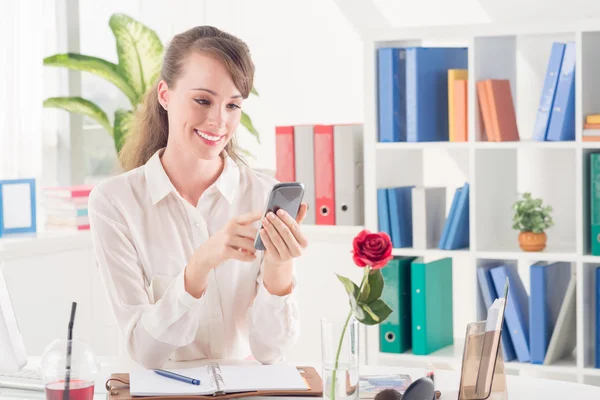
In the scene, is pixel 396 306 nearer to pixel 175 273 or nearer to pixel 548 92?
pixel 548 92

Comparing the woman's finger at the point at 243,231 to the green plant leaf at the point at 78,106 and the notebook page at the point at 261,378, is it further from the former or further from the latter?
the green plant leaf at the point at 78,106

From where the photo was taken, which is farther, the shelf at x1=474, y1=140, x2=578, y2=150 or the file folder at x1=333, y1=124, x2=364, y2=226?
the file folder at x1=333, y1=124, x2=364, y2=226

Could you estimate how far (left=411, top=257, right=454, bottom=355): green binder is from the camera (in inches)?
116

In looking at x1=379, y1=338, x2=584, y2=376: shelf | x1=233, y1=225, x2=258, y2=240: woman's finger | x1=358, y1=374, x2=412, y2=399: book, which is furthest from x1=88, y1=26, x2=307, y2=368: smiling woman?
x1=379, y1=338, x2=584, y2=376: shelf

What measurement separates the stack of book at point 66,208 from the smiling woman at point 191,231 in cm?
141

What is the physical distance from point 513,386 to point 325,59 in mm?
2286

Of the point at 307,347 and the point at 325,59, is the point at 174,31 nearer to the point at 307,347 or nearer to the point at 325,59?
the point at 325,59

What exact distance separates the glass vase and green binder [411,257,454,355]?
167 cm

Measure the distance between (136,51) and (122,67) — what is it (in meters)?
0.08

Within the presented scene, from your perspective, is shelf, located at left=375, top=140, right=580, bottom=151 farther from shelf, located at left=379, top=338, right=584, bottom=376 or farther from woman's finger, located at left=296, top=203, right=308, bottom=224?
woman's finger, located at left=296, top=203, right=308, bottom=224

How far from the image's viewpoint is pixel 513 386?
5.40ft

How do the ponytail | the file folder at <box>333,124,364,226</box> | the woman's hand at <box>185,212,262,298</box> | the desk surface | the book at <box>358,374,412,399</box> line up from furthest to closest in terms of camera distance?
the file folder at <box>333,124,364,226</box> → the ponytail → the woman's hand at <box>185,212,262,298</box> → the desk surface → the book at <box>358,374,412,399</box>

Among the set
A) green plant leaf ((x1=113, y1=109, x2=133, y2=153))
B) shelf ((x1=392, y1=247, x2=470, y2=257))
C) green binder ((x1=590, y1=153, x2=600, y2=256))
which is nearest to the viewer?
green binder ((x1=590, y1=153, x2=600, y2=256))

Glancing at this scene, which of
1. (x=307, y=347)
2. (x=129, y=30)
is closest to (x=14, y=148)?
(x=129, y=30)
